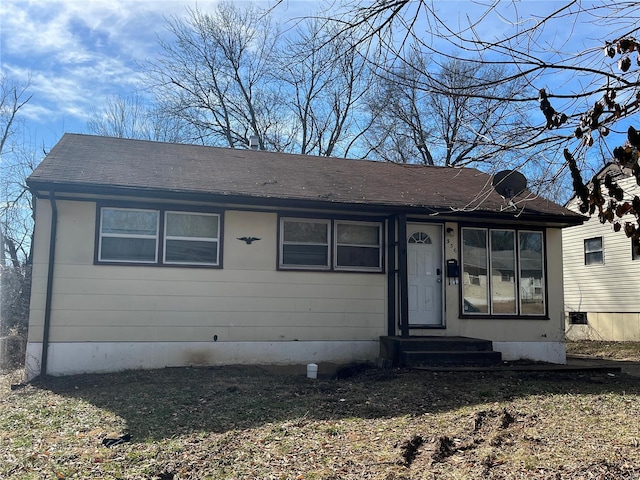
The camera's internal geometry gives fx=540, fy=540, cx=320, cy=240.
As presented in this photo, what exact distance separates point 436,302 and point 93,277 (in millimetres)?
6091

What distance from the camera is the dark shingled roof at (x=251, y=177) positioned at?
8742 mm

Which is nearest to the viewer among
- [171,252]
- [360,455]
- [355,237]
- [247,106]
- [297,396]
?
[360,455]

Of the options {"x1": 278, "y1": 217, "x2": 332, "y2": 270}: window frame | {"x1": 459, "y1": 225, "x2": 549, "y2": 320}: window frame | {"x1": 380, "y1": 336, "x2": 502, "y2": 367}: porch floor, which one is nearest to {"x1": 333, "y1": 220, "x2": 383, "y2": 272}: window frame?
{"x1": 278, "y1": 217, "x2": 332, "y2": 270}: window frame

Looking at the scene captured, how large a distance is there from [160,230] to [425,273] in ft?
16.1

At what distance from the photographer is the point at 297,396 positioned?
7.20 m

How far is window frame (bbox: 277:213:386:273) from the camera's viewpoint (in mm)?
9617

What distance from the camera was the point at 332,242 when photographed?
32.4 feet

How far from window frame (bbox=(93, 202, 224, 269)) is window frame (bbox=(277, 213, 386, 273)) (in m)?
1.06

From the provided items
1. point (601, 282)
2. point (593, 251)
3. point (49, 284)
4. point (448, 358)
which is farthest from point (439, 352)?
point (593, 251)

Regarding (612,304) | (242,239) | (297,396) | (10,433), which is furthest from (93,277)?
(612,304)

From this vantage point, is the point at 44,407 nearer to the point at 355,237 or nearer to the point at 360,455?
the point at 360,455

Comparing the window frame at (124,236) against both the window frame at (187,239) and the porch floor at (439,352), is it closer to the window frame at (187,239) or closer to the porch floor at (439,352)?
the window frame at (187,239)

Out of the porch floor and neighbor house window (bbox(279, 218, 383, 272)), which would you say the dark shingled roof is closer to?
neighbor house window (bbox(279, 218, 383, 272))

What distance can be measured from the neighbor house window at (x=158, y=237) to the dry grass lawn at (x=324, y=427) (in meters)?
1.91
